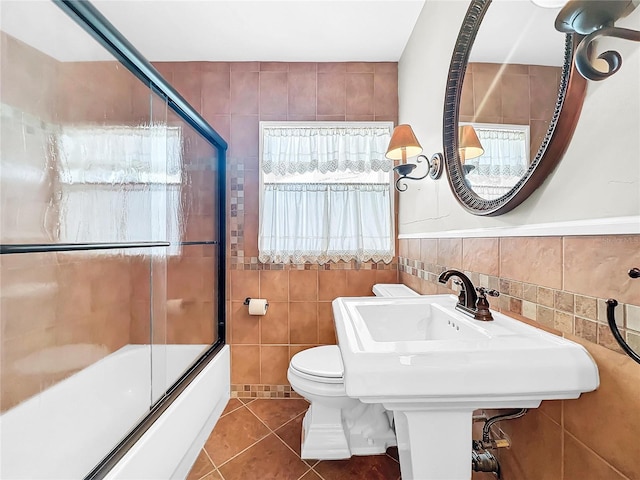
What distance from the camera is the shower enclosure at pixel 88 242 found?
1276 millimetres

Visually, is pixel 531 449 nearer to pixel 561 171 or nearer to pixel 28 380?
pixel 561 171

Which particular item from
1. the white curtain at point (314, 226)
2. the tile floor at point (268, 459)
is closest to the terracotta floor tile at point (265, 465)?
the tile floor at point (268, 459)

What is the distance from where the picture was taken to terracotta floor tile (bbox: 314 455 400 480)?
58.5 inches

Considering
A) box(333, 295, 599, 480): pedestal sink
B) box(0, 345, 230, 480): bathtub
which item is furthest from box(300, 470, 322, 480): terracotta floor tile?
box(333, 295, 599, 480): pedestal sink

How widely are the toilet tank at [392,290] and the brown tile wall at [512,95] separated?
0.97 metres

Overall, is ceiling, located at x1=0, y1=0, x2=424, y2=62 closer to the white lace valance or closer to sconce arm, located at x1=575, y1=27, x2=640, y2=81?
the white lace valance

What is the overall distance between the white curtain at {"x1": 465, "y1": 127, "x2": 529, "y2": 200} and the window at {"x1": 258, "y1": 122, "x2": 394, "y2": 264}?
1.03 meters

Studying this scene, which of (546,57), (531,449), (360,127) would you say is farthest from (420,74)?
(531,449)

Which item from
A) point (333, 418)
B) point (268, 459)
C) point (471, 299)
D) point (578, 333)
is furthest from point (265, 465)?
point (578, 333)

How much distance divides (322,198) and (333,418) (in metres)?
1.33

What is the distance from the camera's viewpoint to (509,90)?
0.99m

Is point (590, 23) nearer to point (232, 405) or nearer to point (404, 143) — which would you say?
point (404, 143)

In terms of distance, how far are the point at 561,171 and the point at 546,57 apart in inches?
11.9

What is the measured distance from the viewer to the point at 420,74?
70.7 inches
